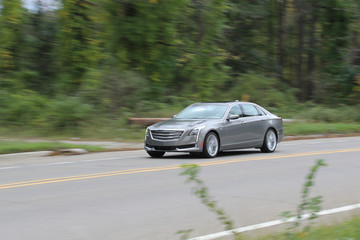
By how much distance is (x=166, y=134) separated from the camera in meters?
14.1

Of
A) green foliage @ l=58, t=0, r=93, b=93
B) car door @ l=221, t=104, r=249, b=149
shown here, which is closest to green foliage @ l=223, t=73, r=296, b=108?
green foliage @ l=58, t=0, r=93, b=93

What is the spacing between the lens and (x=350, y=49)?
40.2 metres

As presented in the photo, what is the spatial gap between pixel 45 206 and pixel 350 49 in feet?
117

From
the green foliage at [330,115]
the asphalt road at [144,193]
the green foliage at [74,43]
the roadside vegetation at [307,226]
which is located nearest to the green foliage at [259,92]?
the green foliage at [330,115]

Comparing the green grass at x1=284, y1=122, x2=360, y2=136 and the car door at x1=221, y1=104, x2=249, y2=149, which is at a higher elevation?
the car door at x1=221, y1=104, x2=249, y2=149

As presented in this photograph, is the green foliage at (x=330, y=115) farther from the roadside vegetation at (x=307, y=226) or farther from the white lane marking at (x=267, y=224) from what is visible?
the roadside vegetation at (x=307, y=226)

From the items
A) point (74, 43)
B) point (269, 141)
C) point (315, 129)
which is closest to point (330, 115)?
point (315, 129)

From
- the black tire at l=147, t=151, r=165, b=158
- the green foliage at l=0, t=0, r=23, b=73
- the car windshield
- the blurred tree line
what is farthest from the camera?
the green foliage at l=0, t=0, r=23, b=73

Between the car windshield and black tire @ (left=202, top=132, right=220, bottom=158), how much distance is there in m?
0.72

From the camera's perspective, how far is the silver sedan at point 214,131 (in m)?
14.0

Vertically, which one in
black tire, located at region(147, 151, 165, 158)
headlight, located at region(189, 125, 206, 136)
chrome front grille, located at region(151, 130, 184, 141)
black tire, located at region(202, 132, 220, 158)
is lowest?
black tire, located at region(147, 151, 165, 158)

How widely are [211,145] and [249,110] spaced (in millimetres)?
2295

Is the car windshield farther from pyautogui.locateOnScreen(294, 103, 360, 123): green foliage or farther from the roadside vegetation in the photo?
pyautogui.locateOnScreen(294, 103, 360, 123): green foliage

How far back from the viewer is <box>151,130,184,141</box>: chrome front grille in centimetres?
1402
